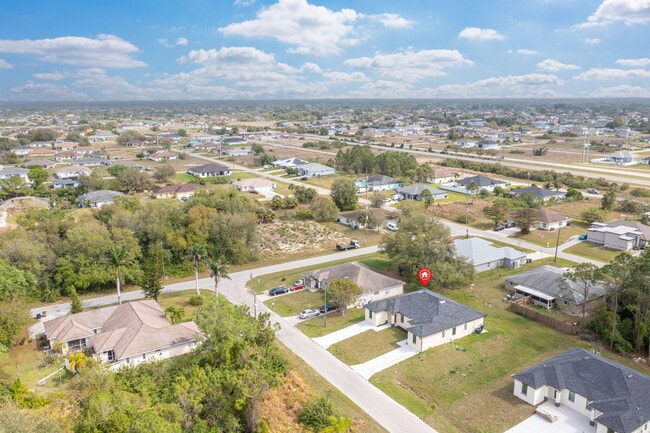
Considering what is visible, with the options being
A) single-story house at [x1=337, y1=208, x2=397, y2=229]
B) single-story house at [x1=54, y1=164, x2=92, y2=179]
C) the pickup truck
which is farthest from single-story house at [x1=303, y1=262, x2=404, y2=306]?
single-story house at [x1=54, y1=164, x2=92, y2=179]

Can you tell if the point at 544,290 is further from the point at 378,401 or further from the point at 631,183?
the point at 631,183

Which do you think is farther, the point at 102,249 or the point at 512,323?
the point at 102,249

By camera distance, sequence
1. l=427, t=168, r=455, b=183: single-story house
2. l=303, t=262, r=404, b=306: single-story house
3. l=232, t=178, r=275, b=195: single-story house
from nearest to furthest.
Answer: l=303, t=262, r=404, b=306: single-story house < l=232, t=178, r=275, b=195: single-story house < l=427, t=168, r=455, b=183: single-story house

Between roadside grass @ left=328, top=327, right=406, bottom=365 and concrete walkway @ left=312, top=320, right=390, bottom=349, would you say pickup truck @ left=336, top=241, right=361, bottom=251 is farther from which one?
roadside grass @ left=328, top=327, right=406, bottom=365

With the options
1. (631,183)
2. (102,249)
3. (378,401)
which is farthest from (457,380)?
(631,183)

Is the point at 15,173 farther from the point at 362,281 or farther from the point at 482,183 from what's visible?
the point at 482,183

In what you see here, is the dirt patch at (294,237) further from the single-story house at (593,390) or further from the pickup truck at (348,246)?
the single-story house at (593,390)
